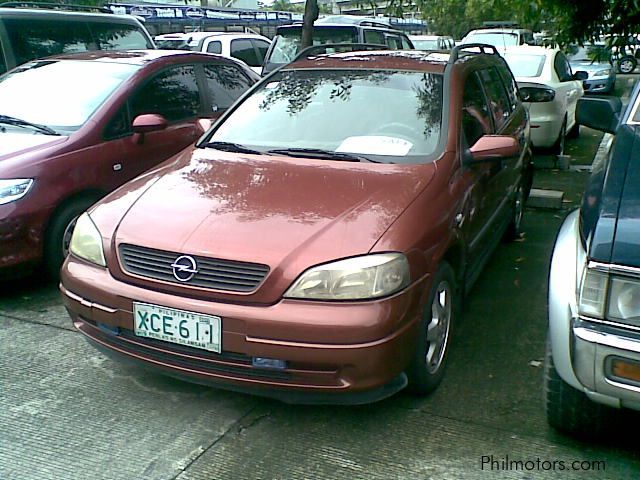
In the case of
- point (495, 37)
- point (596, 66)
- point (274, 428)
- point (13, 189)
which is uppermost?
point (495, 37)

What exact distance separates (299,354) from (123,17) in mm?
6738

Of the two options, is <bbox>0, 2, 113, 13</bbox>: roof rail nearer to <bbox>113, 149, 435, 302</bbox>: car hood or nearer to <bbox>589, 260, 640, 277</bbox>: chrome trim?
<bbox>113, 149, 435, 302</bbox>: car hood

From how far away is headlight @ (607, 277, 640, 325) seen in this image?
2232 millimetres

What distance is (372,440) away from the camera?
2.87m

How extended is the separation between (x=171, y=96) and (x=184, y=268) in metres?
3.11

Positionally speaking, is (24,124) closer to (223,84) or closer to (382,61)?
(223,84)

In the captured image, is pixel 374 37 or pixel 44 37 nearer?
pixel 44 37

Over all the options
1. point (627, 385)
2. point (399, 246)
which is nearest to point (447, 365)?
point (399, 246)

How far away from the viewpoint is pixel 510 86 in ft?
17.6

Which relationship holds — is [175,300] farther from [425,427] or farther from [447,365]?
[447,365]

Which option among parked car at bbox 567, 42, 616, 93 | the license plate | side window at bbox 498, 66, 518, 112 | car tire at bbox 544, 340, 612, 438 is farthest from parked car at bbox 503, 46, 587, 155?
the license plate

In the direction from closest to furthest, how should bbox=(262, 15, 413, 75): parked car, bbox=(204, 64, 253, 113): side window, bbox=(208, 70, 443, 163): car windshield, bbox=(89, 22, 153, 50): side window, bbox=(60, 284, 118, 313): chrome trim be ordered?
bbox=(60, 284, 118, 313): chrome trim, bbox=(208, 70, 443, 163): car windshield, bbox=(204, 64, 253, 113): side window, bbox=(89, 22, 153, 50): side window, bbox=(262, 15, 413, 75): parked car

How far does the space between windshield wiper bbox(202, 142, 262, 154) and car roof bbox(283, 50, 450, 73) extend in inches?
34.7

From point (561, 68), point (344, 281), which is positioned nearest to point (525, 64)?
point (561, 68)
